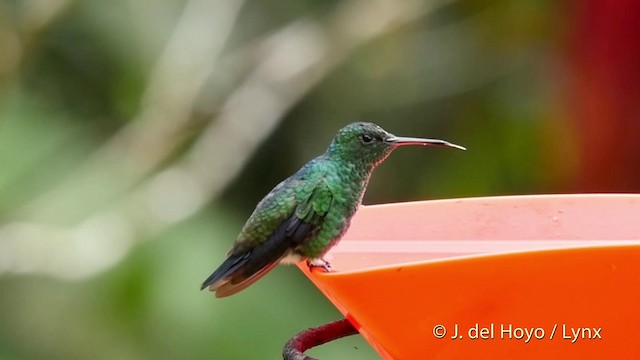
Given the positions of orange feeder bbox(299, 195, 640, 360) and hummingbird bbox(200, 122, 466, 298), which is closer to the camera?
orange feeder bbox(299, 195, 640, 360)

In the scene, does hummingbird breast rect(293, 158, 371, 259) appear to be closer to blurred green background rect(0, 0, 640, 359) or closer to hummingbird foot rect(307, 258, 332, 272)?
hummingbird foot rect(307, 258, 332, 272)

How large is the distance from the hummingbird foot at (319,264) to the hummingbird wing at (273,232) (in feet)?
0.33

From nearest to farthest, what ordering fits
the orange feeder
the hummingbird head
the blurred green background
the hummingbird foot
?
the orange feeder, the hummingbird foot, the hummingbird head, the blurred green background

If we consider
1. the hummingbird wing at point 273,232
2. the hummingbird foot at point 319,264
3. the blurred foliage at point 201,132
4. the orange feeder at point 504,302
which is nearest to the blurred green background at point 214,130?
the blurred foliage at point 201,132

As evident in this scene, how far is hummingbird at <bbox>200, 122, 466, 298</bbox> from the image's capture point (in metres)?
1.14

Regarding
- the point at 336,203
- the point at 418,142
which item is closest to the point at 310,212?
the point at 336,203

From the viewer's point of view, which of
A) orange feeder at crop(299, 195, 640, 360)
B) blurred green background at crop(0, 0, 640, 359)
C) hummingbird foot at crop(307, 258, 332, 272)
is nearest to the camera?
orange feeder at crop(299, 195, 640, 360)

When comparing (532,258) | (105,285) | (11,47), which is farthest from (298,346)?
(11,47)

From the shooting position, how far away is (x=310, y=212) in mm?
1205
